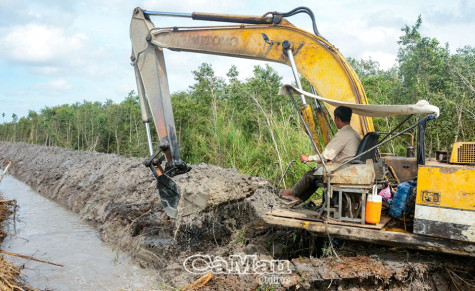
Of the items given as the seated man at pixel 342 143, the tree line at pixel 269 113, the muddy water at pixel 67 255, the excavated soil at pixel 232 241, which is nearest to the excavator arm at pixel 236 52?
the seated man at pixel 342 143

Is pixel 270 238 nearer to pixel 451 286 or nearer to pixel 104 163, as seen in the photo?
pixel 451 286

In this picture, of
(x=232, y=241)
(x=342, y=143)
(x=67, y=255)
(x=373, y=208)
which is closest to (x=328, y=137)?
(x=342, y=143)

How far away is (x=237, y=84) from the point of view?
1606cm

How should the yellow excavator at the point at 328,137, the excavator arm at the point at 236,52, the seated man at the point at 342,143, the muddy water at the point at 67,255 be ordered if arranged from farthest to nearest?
the muddy water at the point at 67,255 → the excavator arm at the point at 236,52 → the seated man at the point at 342,143 → the yellow excavator at the point at 328,137

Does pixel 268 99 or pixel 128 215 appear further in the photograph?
pixel 268 99

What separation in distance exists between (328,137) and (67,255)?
4.89 meters

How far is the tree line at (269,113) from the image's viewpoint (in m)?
9.40

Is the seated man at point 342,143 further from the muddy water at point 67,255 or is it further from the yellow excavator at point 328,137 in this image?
the muddy water at point 67,255

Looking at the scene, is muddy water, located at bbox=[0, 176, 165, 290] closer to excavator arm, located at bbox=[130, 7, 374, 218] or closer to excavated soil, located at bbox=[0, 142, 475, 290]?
excavated soil, located at bbox=[0, 142, 475, 290]

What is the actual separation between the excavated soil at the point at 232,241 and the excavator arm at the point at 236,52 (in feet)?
3.82

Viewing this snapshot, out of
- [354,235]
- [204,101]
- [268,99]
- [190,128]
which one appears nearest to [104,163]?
[190,128]

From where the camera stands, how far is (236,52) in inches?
238

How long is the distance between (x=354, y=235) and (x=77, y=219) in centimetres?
725

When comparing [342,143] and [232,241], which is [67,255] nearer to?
[232,241]
